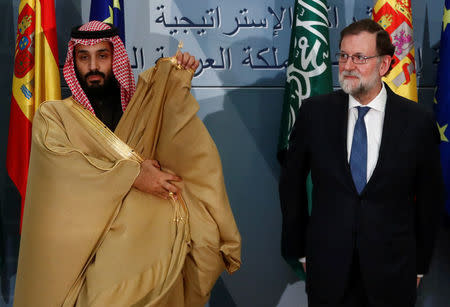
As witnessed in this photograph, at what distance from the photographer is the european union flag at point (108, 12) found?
3.23 metres

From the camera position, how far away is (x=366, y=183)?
223 cm

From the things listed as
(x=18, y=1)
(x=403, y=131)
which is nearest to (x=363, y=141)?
(x=403, y=131)

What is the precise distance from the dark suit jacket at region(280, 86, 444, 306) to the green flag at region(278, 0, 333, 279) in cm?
81

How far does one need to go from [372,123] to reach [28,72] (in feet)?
6.45

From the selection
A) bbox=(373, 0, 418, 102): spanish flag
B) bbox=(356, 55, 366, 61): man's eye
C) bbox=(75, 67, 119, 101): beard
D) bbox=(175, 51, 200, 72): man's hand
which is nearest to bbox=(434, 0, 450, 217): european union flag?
bbox=(373, 0, 418, 102): spanish flag

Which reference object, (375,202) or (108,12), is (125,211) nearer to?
(375,202)

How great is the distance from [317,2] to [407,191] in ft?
4.52

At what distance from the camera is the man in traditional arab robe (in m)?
2.34

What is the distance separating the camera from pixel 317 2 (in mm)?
3211

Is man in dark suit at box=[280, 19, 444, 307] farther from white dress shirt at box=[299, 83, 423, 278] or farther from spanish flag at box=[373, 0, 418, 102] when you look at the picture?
spanish flag at box=[373, 0, 418, 102]

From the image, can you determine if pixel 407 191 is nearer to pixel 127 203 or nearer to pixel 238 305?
pixel 127 203

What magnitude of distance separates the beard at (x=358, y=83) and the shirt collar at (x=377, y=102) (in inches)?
1.4

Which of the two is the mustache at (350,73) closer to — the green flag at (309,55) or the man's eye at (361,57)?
the man's eye at (361,57)

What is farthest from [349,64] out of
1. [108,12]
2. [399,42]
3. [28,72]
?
[28,72]
